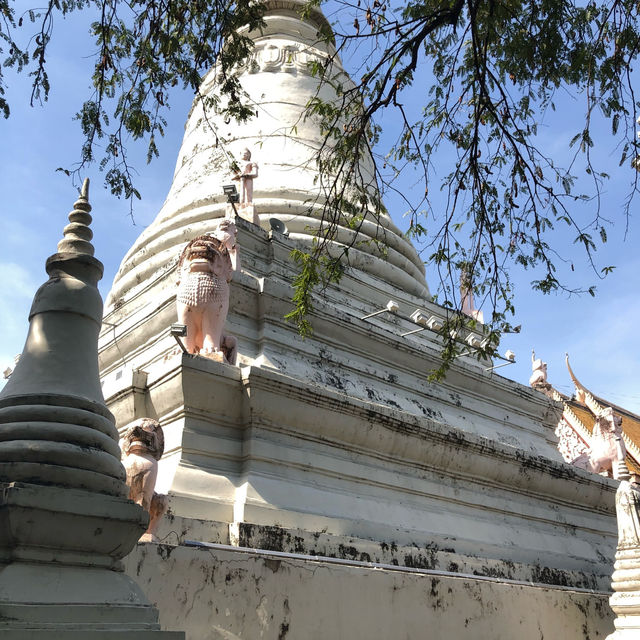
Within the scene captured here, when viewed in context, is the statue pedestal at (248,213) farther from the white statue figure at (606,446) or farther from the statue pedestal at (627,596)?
the white statue figure at (606,446)

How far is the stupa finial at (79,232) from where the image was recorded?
2.74 meters

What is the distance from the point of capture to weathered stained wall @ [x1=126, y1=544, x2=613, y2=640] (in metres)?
3.26

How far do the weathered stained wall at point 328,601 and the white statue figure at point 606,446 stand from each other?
13.1 feet

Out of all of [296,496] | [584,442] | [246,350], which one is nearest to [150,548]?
[296,496]

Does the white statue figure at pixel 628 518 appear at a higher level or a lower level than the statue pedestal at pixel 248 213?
lower

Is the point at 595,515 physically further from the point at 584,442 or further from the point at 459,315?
the point at 584,442

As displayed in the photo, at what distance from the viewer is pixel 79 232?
110 inches

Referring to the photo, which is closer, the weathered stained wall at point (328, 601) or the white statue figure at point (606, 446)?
the weathered stained wall at point (328, 601)

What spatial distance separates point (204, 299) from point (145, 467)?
6.82 feet

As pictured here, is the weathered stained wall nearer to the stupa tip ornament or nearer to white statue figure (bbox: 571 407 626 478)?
the stupa tip ornament

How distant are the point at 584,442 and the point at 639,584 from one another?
12.5 m

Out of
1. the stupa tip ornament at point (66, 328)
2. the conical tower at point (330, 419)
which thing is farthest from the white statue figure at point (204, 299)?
the stupa tip ornament at point (66, 328)

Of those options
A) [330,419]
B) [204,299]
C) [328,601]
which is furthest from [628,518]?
[204,299]

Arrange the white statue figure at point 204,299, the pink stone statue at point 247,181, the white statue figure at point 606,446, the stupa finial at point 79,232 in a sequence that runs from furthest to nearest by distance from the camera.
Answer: the white statue figure at point 606,446, the pink stone statue at point 247,181, the white statue figure at point 204,299, the stupa finial at point 79,232
